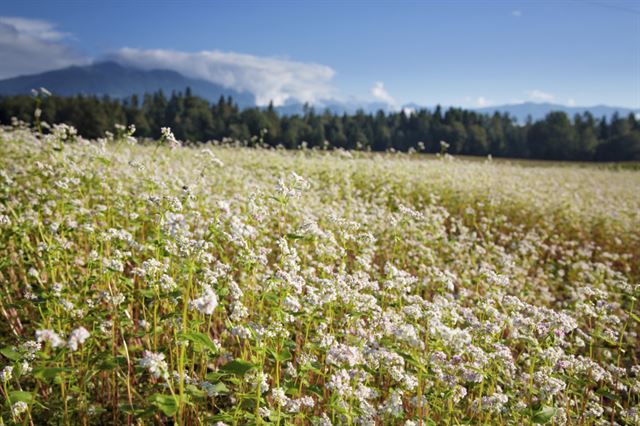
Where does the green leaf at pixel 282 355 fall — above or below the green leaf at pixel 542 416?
above

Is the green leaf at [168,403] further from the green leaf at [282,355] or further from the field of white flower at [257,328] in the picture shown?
the green leaf at [282,355]

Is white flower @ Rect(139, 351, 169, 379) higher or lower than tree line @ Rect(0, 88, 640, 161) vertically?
lower

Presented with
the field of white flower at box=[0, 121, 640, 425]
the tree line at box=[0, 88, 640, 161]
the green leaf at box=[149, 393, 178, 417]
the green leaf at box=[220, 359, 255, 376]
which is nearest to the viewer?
the green leaf at box=[149, 393, 178, 417]

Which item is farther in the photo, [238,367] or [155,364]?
[238,367]

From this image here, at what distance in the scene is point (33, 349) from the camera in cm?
289

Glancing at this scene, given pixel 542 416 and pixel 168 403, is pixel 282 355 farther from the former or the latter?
pixel 542 416

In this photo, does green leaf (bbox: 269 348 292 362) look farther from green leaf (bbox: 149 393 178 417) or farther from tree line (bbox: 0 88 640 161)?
tree line (bbox: 0 88 640 161)

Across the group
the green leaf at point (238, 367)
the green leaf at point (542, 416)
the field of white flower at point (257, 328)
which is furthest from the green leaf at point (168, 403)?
the green leaf at point (542, 416)

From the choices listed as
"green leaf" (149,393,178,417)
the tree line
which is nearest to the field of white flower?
"green leaf" (149,393,178,417)

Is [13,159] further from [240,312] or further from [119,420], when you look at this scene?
[240,312]

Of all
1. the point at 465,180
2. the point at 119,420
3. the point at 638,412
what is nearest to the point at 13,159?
the point at 119,420

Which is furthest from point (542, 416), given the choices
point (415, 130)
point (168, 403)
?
point (415, 130)

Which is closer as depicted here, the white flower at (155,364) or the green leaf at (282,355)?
the white flower at (155,364)

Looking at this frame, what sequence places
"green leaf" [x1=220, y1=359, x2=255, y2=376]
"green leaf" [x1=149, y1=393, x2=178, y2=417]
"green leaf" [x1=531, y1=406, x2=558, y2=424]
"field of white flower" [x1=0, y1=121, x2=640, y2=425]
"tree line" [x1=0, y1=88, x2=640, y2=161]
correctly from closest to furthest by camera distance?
1. "green leaf" [x1=149, y1=393, x2=178, y2=417]
2. "green leaf" [x1=220, y1=359, x2=255, y2=376]
3. "green leaf" [x1=531, y1=406, x2=558, y2=424]
4. "field of white flower" [x1=0, y1=121, x2=640, y2=425]
5. "tree line" [x1=0, y1=88, x2=640, y2=161]
